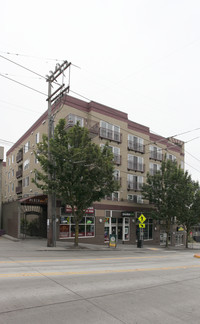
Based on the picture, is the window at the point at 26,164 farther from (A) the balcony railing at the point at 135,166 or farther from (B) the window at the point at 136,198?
(B) the window at the point at 136,198

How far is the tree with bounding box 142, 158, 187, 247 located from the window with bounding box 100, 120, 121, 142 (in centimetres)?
612

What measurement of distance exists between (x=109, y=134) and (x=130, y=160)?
474 cm

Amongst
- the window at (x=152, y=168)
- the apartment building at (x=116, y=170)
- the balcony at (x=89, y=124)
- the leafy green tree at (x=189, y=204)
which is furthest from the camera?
the window at (x=152, y=168)

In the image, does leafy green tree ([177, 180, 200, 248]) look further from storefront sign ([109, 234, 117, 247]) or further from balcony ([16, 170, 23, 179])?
balcony ([16, 170, 23, 179])

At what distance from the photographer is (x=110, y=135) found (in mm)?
32312

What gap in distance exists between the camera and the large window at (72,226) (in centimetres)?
2746

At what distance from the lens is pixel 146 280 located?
10102 millimetres

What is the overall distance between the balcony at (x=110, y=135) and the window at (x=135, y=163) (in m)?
2.93

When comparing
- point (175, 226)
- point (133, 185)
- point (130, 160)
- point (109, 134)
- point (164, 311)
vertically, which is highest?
point (109, 134)

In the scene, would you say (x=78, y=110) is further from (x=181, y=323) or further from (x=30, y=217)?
(x=181, y=323)

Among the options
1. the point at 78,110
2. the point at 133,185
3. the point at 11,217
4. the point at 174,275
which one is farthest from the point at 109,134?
the point at 174,275

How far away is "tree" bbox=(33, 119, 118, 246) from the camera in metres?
20.7

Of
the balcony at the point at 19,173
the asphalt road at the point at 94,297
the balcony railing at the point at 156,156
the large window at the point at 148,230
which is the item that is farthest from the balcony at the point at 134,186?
the asphalt road at the point at 94,297

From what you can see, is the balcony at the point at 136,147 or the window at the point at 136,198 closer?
the window at the point at 136,198
